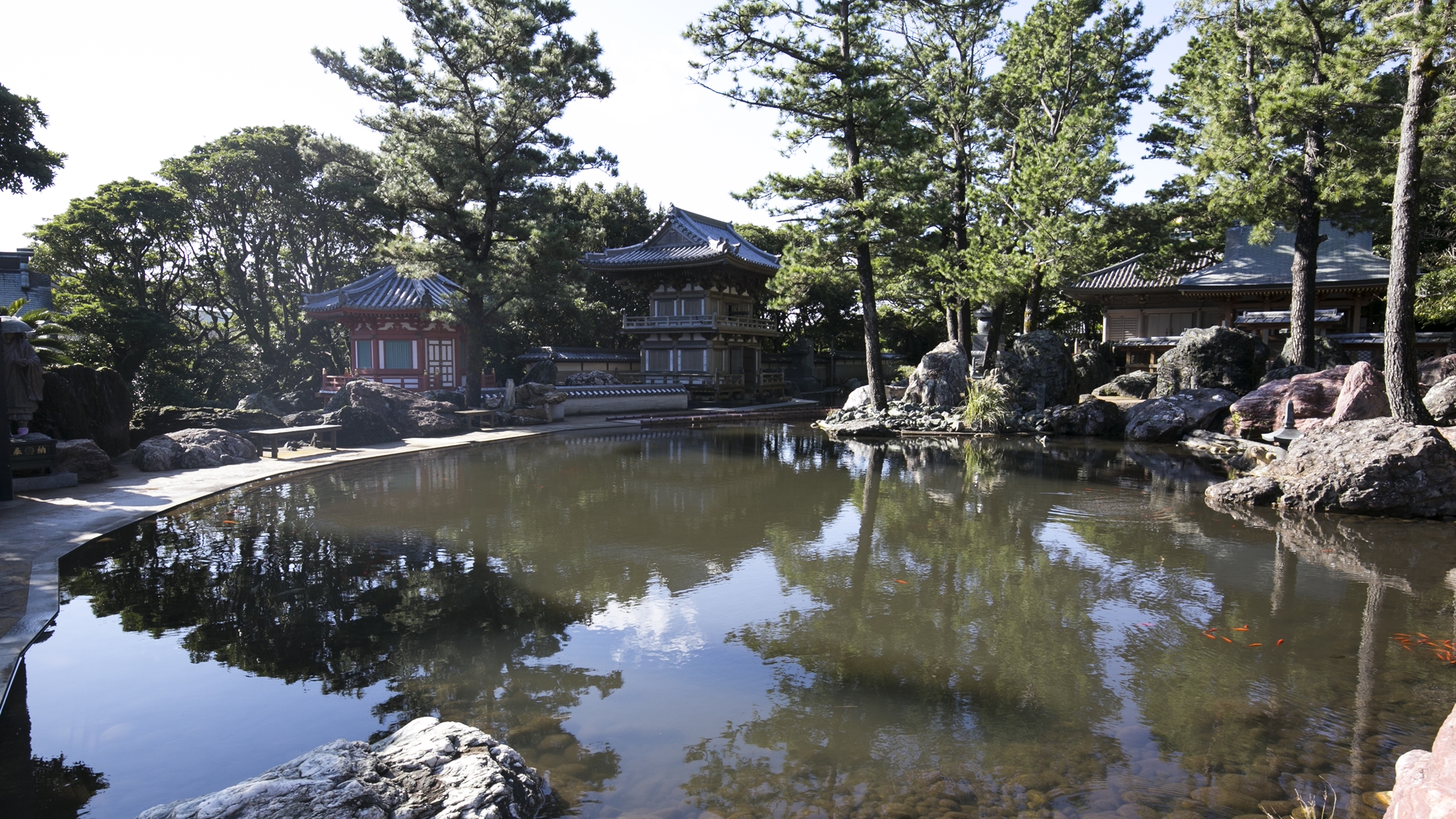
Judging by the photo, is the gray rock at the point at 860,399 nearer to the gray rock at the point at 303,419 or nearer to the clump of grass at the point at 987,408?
the clump of grass at the point at 987,408

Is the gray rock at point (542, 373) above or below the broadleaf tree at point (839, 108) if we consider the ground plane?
below

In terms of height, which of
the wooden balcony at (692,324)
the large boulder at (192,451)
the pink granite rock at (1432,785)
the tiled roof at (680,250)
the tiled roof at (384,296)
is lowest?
the pink granite rock at (1432,785)

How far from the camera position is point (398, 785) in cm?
281

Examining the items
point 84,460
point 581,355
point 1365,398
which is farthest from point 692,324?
point 1365,398

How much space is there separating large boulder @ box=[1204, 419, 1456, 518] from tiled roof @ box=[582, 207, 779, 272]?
20128mm

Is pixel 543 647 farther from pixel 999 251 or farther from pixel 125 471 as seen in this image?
pixel 999 251

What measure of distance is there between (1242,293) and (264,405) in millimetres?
28745

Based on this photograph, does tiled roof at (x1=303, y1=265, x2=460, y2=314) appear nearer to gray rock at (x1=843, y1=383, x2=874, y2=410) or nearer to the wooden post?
gray rock at (x1=843, y1=383, x2=874, y2=410)

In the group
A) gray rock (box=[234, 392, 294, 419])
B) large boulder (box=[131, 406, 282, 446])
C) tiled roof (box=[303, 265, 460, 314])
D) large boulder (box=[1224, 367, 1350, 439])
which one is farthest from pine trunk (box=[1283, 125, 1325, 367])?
gray rock (box=[234, 392, 294, 419])

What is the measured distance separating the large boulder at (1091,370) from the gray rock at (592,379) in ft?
47.5

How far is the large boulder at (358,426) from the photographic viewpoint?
14852 mm

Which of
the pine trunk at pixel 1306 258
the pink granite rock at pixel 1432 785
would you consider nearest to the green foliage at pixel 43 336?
the pink granite rock at pixel 1432 785

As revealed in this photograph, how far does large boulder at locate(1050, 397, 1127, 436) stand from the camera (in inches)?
655

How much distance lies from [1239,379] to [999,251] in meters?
5.96
